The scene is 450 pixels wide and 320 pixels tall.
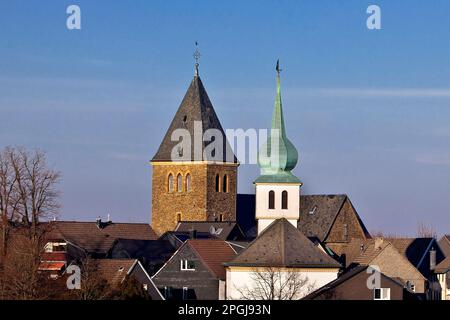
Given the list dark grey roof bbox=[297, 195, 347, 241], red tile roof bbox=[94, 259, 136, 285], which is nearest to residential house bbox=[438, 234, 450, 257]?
dark grey roof bbox=[297, 195, 347, 241]

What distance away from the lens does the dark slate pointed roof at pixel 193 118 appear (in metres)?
102

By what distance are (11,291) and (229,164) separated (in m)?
51.2

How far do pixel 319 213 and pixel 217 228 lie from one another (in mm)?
11192

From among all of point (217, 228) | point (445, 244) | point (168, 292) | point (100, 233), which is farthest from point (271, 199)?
point (445, 244)

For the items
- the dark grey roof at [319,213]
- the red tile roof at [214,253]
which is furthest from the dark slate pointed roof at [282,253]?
the dark grey roof at [319,213]

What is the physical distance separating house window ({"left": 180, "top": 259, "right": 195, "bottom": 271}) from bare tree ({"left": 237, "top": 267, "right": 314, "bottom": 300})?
626 cm

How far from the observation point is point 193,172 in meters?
101

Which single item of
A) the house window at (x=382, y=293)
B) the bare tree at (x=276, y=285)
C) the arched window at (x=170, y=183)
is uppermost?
the arched window at (x=170, y=183)

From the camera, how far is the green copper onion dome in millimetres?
76812

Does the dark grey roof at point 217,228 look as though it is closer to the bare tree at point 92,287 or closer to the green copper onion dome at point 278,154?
the green copper onion dome at point 278,154

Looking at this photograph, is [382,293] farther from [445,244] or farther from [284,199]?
[445,244]

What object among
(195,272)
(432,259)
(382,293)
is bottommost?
(382,293)

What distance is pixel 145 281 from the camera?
68875mm

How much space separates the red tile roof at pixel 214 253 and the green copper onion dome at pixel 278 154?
364cm
